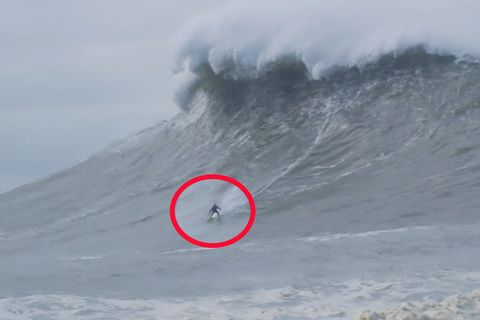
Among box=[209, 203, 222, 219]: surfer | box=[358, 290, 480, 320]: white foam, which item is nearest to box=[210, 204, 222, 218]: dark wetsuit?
box=[209, 203, 222, 219]: surfer

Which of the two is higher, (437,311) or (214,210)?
(214,210)

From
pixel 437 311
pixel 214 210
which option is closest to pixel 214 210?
pixel 214 210

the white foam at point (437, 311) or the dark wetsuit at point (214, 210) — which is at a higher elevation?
the dark wetsuit at point (214, 210)

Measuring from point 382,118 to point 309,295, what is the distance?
7.47 m

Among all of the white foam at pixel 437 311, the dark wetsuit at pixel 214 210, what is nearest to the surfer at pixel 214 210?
the dark wetsuit at pixel 214 210

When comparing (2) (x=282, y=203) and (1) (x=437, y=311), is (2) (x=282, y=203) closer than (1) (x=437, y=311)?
No

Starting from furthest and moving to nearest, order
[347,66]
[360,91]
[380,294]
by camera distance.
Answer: [347,66]
[360,91]
[380,294]

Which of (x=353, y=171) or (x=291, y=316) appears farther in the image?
(x=353, y=171)

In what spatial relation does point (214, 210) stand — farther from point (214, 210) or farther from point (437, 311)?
point (437, 311)

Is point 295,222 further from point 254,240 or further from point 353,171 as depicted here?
point 353,171

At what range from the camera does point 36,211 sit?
41.3 feet

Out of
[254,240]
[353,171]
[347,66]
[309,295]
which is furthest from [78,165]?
[309,295]

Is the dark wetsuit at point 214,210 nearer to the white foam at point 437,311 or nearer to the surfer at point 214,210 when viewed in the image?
the surfer at point 214,210

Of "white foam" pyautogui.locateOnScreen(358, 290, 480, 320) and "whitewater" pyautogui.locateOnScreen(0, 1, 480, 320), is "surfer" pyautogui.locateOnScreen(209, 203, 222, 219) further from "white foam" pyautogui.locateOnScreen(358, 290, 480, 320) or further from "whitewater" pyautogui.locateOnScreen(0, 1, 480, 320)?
"white foam" pyautogui.locateOnScreen(358, 290, 480, 320)
